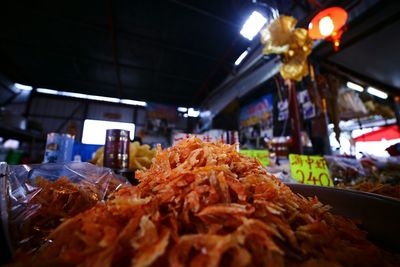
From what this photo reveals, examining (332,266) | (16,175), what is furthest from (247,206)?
(16,175)

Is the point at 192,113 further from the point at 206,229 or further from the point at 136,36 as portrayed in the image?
the point at 206,229

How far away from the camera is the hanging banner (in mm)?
6008

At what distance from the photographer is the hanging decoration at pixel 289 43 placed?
3.02m

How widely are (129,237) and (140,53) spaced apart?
705cm

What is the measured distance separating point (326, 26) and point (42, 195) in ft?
11.2

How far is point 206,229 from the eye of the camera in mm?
545

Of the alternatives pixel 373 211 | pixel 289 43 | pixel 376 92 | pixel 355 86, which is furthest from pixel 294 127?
pixel 376 92

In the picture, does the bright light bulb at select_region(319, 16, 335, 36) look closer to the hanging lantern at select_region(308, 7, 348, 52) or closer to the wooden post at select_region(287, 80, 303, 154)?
the hanging lantern at select_region(308, 7, 348, 52)

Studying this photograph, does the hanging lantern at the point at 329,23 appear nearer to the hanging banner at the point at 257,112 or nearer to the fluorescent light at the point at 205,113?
the hanging banner at the point at 257,112

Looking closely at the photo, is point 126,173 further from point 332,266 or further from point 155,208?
point 332,266

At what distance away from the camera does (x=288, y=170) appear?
2.20 meters

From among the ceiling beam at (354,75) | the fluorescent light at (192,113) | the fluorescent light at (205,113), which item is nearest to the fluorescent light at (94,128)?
the fluorescent light at (192,113)

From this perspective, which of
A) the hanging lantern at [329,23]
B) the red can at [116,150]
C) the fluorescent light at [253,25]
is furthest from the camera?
the fluorescent light at [253,25]

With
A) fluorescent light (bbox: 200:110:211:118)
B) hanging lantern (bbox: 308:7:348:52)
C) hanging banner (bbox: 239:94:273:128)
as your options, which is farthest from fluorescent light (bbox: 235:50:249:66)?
hanging lantern (bbox: 308:7:348:52)
